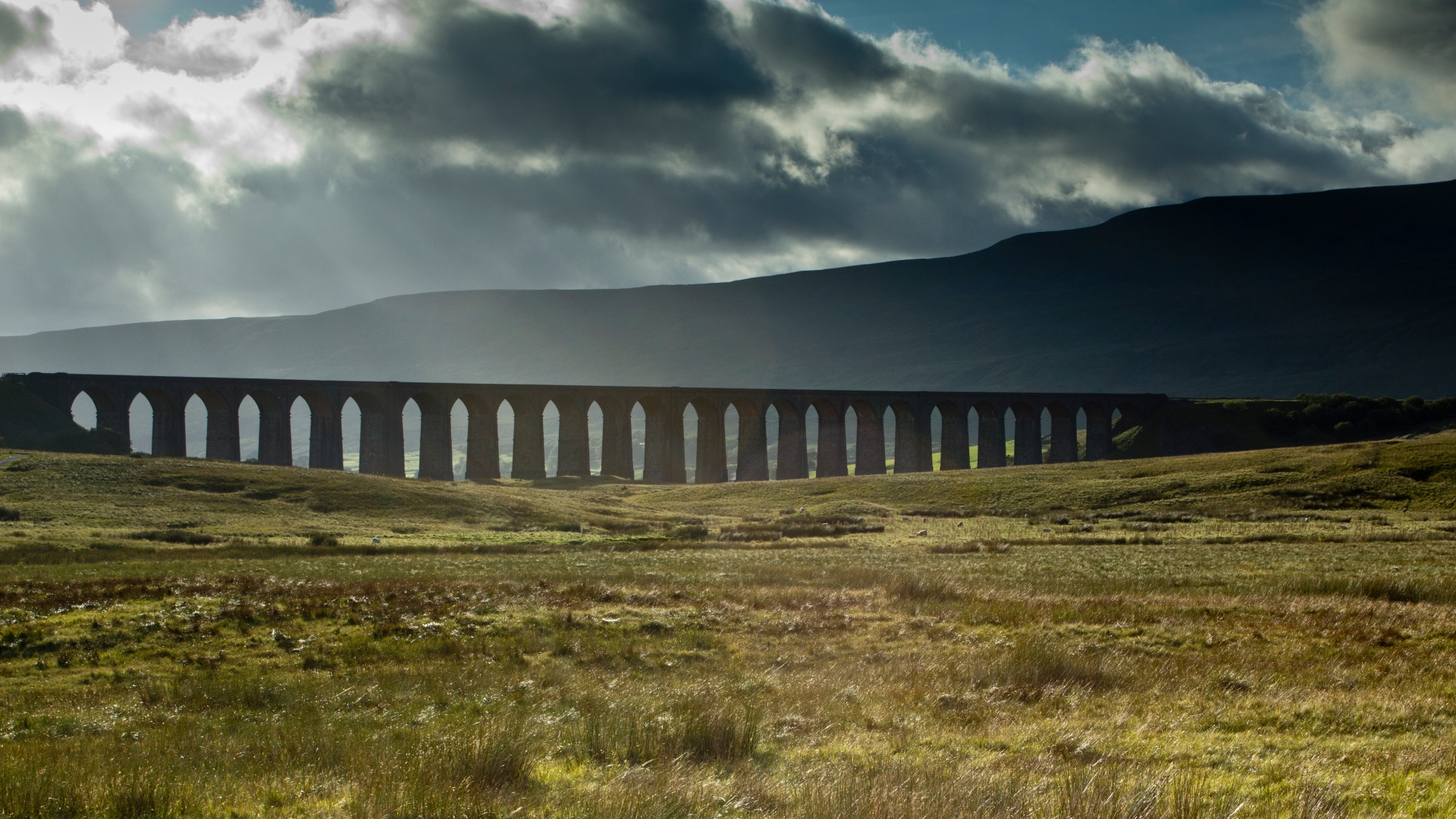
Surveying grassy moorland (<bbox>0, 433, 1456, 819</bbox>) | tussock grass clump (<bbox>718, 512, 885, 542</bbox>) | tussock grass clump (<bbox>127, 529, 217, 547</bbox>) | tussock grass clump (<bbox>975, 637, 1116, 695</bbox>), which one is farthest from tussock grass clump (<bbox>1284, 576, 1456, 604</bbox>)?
tussock grass clump (<bbox>127, 529, 217, 547</bbox>)

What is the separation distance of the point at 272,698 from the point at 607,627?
6.48m

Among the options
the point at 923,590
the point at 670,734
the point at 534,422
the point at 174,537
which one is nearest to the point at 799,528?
the point at 174,537

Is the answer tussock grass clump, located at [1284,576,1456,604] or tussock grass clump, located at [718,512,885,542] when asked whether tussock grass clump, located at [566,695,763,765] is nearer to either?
tussock grass clump, located at [1284,576,1456,604]

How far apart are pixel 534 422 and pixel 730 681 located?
8519 centimetres

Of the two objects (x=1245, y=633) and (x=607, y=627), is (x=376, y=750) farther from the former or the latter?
(x=1245, y=633)

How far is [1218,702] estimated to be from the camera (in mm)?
11547

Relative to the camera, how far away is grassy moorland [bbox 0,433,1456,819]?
304 inches

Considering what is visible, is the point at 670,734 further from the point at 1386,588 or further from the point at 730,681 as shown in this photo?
the point at 1386,588

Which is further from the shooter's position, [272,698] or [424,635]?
[424,635]

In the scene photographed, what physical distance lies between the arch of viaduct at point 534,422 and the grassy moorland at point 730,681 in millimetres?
57092

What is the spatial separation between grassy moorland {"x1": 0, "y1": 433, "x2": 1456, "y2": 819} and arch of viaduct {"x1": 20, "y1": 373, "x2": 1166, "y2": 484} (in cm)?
5709

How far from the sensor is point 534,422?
314ft

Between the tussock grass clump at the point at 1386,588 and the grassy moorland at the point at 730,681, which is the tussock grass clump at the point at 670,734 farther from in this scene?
the tussock grass clump at the point at 1386,588

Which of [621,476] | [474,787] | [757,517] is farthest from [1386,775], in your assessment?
[621,476]
